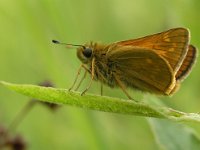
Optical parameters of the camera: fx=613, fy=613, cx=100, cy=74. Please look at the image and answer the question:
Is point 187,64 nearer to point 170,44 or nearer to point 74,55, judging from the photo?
point 170,44

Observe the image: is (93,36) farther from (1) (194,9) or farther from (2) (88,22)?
(1) (194,9)

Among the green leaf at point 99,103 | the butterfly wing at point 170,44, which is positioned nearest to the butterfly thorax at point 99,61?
the butterfly wing at point 170,44

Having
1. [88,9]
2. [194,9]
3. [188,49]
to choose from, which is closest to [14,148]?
[188,49]

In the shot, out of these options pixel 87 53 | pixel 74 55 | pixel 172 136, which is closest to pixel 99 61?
pixel 87 53

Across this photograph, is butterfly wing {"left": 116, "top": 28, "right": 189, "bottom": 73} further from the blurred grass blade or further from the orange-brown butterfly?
the blurred grass blade

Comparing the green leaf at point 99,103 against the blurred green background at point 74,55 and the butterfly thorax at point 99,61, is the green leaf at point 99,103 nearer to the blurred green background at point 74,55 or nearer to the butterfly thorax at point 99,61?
the butterfly thorax at point 99,61

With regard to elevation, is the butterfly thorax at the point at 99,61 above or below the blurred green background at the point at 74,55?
above

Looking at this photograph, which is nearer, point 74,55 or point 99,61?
point 99,61
